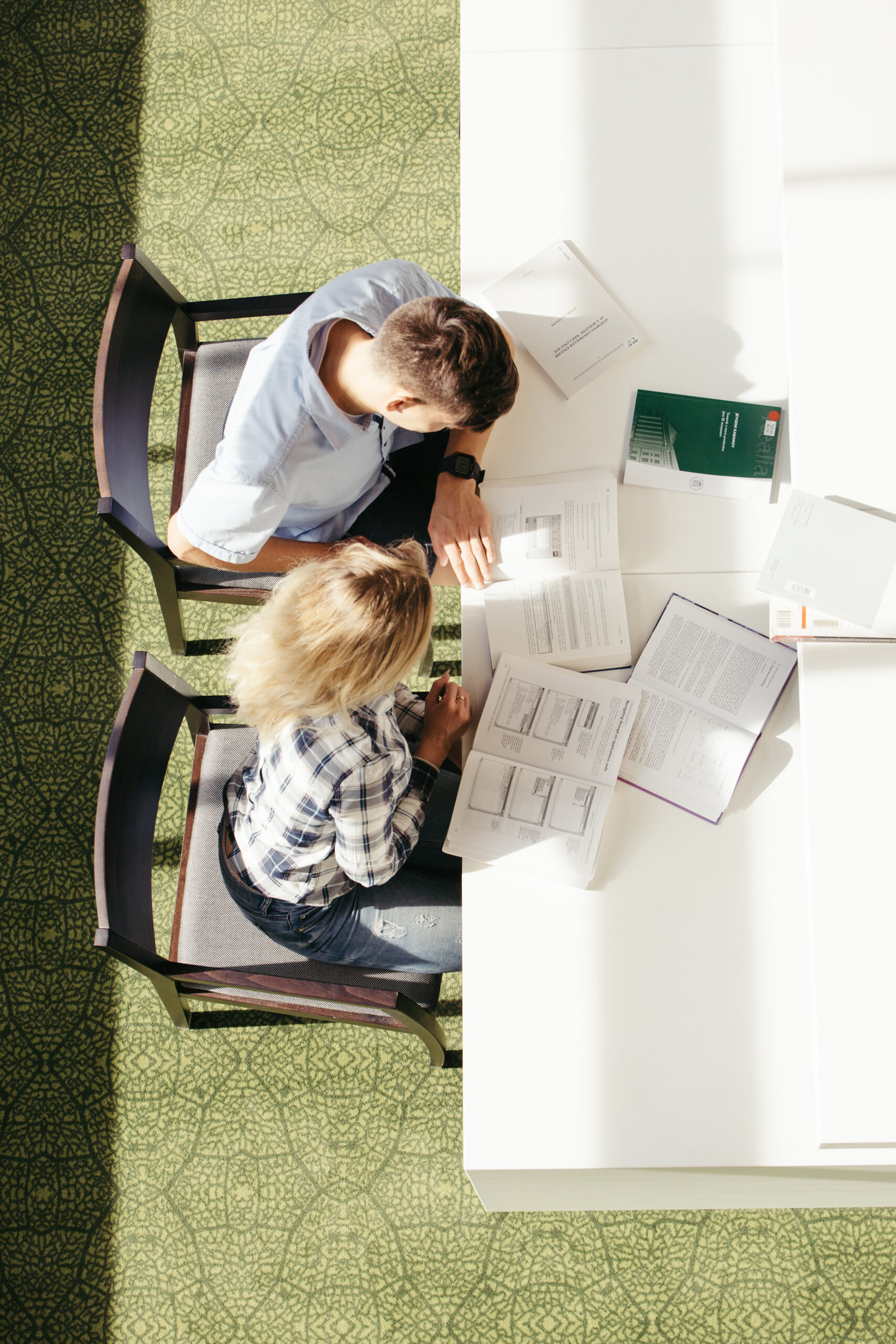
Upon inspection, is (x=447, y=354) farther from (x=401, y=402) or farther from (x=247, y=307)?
(x=247, y=307)

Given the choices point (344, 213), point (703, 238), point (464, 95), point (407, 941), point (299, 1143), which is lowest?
point (299, 1143)

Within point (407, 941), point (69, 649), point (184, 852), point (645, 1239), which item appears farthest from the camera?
point (69, 649)

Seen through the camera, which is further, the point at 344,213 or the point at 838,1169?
the point at 344,213

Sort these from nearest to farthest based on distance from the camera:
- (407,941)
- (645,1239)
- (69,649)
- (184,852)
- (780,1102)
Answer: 1. (780,1102)
2. (407,941)
3. (184,852)
4. (645,1239)
5. (69,649)

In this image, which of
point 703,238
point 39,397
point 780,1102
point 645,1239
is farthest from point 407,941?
point 39,397

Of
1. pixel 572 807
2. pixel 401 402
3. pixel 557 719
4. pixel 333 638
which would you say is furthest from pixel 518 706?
pixel 401 402

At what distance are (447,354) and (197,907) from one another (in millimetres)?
1086

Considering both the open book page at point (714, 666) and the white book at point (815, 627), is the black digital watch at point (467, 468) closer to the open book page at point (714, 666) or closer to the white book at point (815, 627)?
the open book page at point (714, 666)

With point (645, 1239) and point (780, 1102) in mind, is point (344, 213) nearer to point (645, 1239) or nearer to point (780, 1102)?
point (780, 1102)

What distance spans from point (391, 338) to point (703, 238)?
0.72 m

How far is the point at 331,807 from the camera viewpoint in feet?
4.51

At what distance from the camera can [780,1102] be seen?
4.39ft

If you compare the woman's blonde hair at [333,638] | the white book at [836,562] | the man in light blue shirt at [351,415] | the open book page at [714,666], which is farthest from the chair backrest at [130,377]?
the white book at [836,562]

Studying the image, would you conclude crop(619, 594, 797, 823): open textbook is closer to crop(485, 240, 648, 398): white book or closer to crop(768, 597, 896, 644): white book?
crop(768, 597, 896, 644): white book
